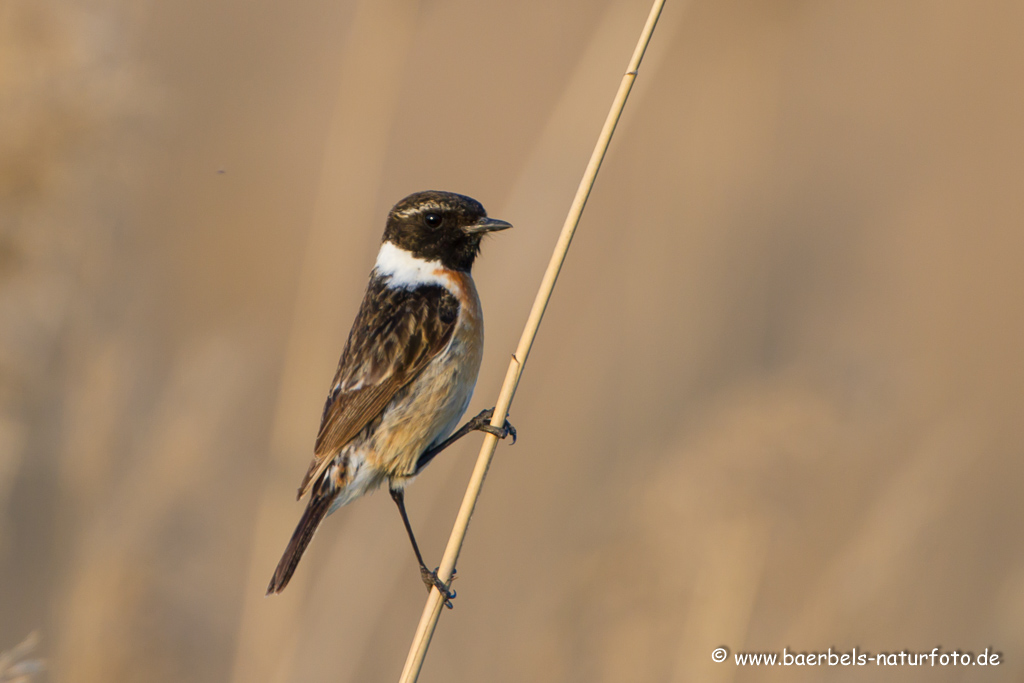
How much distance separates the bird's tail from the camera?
300 cm

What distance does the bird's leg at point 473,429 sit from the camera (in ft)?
9.30

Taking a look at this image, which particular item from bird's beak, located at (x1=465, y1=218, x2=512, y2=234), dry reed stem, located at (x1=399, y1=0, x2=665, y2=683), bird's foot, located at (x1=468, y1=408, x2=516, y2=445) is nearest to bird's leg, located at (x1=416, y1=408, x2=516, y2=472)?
bird's foot, located at (x1=468, y1=408, x2=516, y2=445)

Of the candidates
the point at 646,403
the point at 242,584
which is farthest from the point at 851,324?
the point at 242,584

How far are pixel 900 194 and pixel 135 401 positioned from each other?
16.2ft

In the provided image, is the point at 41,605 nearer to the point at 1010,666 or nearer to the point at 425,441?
the point at 425,441

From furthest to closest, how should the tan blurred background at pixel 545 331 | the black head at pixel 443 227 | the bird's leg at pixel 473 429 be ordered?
the black head at pixel 443 227 < the tan blurred background at pixel 545 331 < the bird's leg at pixel 473 429

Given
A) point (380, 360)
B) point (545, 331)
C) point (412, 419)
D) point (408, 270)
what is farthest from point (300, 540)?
point (545, 331)

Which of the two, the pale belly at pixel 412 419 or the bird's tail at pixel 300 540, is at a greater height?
the pale belly at pixel 412 419

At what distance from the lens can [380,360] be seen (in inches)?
133

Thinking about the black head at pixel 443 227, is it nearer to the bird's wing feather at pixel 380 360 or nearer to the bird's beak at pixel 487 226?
the bird's beak at pixel 487 226

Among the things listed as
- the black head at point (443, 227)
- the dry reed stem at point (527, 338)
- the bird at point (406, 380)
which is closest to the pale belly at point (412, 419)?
the bird at point (406, 380)

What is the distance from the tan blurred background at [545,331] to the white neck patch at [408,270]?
0.13 meters

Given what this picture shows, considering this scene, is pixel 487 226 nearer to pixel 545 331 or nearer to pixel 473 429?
pixel 473 429

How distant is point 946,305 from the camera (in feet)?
19.5
